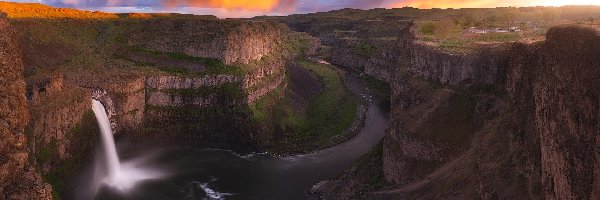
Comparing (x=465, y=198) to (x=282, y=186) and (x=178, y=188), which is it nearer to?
(x=282, y=186)

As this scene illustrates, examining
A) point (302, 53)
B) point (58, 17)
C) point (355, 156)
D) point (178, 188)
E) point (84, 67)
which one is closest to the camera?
point (178, 188)

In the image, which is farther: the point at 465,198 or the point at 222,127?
the point at 222,127

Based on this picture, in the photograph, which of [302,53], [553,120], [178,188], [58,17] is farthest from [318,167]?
[302,53]

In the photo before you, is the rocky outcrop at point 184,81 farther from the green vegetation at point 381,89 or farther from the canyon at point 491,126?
the canyon at point 491,126

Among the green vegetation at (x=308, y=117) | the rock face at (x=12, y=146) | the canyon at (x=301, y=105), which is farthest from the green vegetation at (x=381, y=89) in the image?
the rock face at (x=12, y=146)

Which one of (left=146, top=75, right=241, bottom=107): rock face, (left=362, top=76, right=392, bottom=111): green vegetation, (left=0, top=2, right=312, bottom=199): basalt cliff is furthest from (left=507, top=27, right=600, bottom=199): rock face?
(left=362, top=76, right=392, bottom=111): green vegetation

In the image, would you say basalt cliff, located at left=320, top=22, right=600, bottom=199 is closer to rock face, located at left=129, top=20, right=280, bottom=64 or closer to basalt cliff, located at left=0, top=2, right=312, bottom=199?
basalt cliff, located at left=0, top=2, right=312, bottom=199

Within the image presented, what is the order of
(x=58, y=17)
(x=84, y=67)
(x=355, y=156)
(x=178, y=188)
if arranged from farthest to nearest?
1. (x=58, y=17)
2. (x=84, y=67)
3. (x=355, y=156)
4. (x=178, y=188)

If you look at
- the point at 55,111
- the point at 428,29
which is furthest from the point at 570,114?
the point at 428,29
